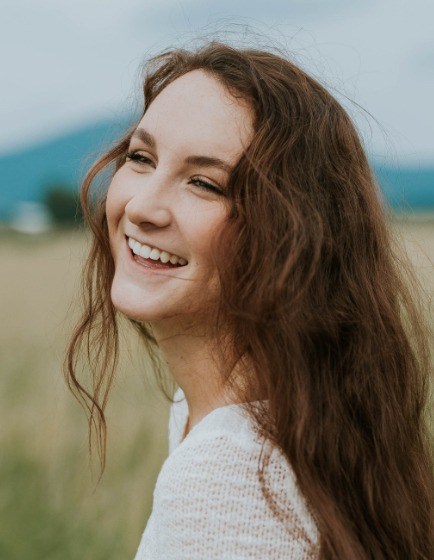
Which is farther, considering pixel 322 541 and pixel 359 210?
pixel 359 210

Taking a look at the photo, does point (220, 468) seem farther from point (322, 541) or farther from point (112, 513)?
point (112, 513)

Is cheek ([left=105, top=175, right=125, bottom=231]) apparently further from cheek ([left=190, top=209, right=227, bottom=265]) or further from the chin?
cheek ([left=190, top=209, right=227, bottom=265])

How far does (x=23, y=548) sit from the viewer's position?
3.39 metres

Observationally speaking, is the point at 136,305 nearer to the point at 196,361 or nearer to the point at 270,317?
the point at 196,361

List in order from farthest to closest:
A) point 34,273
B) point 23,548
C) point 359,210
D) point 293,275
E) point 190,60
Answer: point 34,273, point 23,548, point 190,60, point 359,210, point 293,275

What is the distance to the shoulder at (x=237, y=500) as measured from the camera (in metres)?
1.73

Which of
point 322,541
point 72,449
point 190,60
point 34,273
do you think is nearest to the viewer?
point 322,541

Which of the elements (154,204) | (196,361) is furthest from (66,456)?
(154,204)

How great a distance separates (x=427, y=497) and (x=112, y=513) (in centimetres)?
170

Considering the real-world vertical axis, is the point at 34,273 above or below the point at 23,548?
below

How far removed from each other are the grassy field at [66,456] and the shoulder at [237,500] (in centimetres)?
99

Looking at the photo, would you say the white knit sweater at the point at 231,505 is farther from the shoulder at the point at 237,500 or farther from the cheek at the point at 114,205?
the cheek at the point at 114,205

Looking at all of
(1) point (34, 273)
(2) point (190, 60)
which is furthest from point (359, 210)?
(1) point (34, 273)

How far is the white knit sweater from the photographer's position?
5.69 feet
